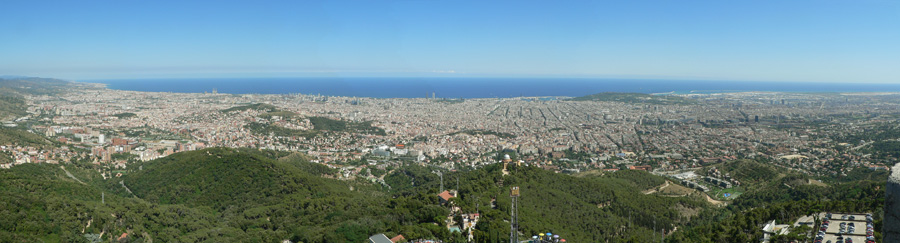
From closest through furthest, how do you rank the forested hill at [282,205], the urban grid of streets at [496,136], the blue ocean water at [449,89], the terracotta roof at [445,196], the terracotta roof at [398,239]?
the terracotta roof at [398,239]
the forested hill at [282,205]
the terracotta roof at [445,196]
the urban grid of streets at [496,136]
the blue ocean water at [449,89]

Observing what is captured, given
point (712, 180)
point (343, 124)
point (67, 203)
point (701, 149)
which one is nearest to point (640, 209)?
point (712, 180)

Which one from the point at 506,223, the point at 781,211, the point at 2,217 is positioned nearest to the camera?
the point at 2,217

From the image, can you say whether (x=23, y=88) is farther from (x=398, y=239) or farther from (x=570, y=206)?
(x=570, y=206)

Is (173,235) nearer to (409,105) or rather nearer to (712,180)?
(712,180)

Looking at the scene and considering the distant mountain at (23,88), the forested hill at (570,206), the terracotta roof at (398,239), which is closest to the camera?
the terracotta roof at (398,239)

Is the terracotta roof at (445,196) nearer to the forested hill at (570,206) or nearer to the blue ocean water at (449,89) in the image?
the forested hill at (570,206)

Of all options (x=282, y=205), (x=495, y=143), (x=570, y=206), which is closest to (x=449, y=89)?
(x=495, y=143)

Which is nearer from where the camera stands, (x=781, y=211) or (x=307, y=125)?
(x=781, y=211)

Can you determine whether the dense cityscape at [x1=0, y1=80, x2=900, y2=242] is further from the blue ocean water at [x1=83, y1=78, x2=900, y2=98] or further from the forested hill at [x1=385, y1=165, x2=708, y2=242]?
the blue ocean water at [x1=83, y1=78, x2=900, y2=98]

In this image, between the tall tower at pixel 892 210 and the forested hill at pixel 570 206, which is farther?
the forested hill at pixel 570 206

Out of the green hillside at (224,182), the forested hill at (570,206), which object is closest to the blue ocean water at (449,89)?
the green hillside at (224,182)

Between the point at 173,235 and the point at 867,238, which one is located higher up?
the point at 867,238
